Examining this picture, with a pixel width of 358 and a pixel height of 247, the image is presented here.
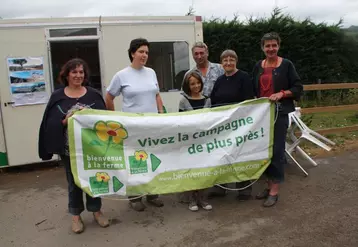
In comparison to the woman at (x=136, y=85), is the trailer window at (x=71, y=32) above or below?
above

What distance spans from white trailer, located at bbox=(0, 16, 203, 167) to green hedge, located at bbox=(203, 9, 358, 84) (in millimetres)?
5789

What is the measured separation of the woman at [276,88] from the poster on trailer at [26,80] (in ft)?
11.7

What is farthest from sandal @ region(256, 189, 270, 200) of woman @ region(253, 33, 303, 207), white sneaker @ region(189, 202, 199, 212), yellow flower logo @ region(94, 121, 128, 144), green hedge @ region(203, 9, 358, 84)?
green hedge @ region(203, 9, 358, 84)

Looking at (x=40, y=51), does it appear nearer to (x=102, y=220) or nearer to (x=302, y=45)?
(x=102, y=220)

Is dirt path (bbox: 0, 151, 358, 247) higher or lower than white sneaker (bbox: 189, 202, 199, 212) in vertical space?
lower

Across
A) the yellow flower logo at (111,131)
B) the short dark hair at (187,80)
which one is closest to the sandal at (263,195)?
the short dark hair at (187,80)

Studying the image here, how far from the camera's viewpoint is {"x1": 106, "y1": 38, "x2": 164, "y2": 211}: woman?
3.89m

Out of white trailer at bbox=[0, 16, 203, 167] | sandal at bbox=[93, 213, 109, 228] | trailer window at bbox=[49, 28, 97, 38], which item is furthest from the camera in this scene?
trailer window at bbox=[49, 28, 97, 38]

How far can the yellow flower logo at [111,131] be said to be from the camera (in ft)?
12.0

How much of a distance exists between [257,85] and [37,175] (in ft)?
12.7

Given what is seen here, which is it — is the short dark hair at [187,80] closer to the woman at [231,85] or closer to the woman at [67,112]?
the woman at [231,85]

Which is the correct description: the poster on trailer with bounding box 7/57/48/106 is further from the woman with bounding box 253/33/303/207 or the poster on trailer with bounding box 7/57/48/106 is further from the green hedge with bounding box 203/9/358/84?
the green hedge with bounding box 203/9/358/84

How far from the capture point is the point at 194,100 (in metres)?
4.13

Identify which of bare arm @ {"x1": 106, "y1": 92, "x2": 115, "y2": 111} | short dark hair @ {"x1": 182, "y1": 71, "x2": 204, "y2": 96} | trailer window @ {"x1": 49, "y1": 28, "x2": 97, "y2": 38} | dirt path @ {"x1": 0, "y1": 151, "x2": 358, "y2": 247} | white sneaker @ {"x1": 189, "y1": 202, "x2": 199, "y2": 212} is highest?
trailer window @ {"x1": 49, "y1": 28, "x2": 97, "y2": 38}
